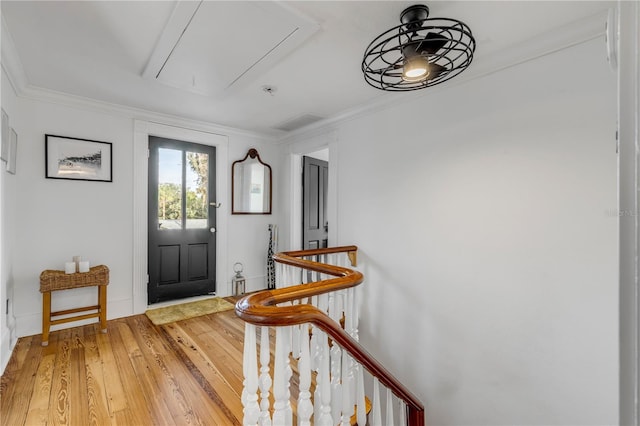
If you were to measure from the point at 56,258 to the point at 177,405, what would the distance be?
86.2 inches

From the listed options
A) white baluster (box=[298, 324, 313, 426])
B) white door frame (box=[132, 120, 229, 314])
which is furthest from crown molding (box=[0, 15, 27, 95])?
white baluster (box=[298, 324, 313, 426])

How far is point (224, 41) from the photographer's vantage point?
6.53 ft

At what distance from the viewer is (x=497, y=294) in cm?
224

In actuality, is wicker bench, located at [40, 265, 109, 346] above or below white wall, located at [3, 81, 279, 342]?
below

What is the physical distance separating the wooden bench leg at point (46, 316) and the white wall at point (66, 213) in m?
0.29

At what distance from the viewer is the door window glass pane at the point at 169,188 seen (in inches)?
143

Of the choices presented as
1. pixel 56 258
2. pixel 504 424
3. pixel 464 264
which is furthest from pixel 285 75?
pixel 504 424

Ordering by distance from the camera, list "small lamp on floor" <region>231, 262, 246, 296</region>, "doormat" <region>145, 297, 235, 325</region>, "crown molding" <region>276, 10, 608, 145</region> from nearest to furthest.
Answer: "crown molding" <region>276, 10, 608, 145</region> < "doormat" <region>145, 297, 235, 325</region> < "small lamp on floor" <region>231, 262, 246, 296</region>

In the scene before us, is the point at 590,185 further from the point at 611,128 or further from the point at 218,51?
the point at 218,51

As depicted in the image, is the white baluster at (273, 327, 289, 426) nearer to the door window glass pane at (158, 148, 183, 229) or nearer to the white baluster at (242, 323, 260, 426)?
the white baluster at (242, 323, 260, 426)

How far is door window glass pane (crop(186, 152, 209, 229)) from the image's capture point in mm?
3840

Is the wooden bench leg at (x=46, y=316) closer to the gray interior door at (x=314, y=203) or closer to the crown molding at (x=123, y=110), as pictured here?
the crown molding at (x=123, y=110)

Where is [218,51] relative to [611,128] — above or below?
above

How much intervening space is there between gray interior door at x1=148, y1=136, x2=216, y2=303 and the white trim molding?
3987 millimetres
